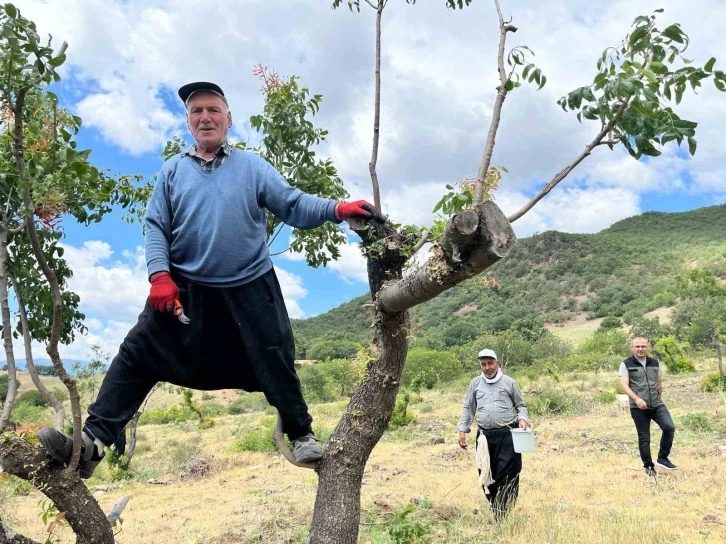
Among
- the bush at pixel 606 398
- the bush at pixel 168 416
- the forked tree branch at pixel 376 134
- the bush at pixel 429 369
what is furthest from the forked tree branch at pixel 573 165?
the bush at pixel 429 369

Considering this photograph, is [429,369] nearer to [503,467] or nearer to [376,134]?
[503,467]

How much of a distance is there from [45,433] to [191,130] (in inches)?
60.1

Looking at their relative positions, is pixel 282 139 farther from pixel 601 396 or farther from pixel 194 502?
pixel 601 396

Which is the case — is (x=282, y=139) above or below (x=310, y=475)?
above

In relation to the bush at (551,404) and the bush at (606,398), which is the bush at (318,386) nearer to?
the bush at (551,404)

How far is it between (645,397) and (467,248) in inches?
224

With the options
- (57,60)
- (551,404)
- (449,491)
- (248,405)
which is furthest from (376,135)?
(248,405)

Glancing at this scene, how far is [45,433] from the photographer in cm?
248

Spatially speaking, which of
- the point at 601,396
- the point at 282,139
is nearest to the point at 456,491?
Result: the point at 282,139

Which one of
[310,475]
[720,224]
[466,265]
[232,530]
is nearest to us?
[466,265]

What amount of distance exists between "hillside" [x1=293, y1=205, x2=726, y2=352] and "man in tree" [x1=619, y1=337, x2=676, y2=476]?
3665cm

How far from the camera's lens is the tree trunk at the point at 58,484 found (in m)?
2.55

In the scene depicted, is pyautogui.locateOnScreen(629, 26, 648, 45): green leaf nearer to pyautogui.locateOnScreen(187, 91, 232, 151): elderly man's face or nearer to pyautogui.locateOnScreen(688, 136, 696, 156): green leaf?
pyautogui.locateOnScreen(688, 136, 696, 156): green leaf

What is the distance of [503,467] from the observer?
5.50 m
